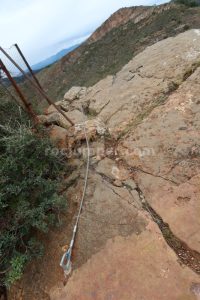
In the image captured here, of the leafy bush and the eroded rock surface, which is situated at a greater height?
the leafy bush

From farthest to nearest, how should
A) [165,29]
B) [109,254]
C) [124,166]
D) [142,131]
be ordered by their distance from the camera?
[165,29] < [142,131] < [124,166] < [109,254]

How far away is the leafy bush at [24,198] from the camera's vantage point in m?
2.76

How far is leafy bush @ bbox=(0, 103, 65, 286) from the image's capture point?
276 centimetres

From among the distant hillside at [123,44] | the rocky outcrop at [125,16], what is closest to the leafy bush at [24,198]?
the distant hillside at [123,44]

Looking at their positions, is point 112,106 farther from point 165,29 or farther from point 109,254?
point 165,29

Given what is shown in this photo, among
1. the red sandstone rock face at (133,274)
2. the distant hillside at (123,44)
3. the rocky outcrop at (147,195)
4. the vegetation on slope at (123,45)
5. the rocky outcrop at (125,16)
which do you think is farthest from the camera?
the rocky outcrop at (125,16)

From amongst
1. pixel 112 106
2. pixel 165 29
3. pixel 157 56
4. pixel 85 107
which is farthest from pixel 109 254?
pixel 165 29

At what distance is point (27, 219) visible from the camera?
111 inches

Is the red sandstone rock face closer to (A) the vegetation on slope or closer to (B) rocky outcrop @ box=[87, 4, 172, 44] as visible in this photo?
(A) the vegetation on slope

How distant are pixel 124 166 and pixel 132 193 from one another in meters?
0.42

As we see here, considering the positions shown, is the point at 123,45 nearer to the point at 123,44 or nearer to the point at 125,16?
the point at 123,44

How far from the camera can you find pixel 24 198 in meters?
2.92

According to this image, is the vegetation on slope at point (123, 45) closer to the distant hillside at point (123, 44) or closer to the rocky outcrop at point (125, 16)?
the distant hillside at point (123, 44)

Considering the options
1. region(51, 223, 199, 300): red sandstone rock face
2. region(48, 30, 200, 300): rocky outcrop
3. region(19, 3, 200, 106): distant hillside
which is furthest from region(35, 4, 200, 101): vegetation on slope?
region(51, 223, 199, 300): red sandstone rock face
